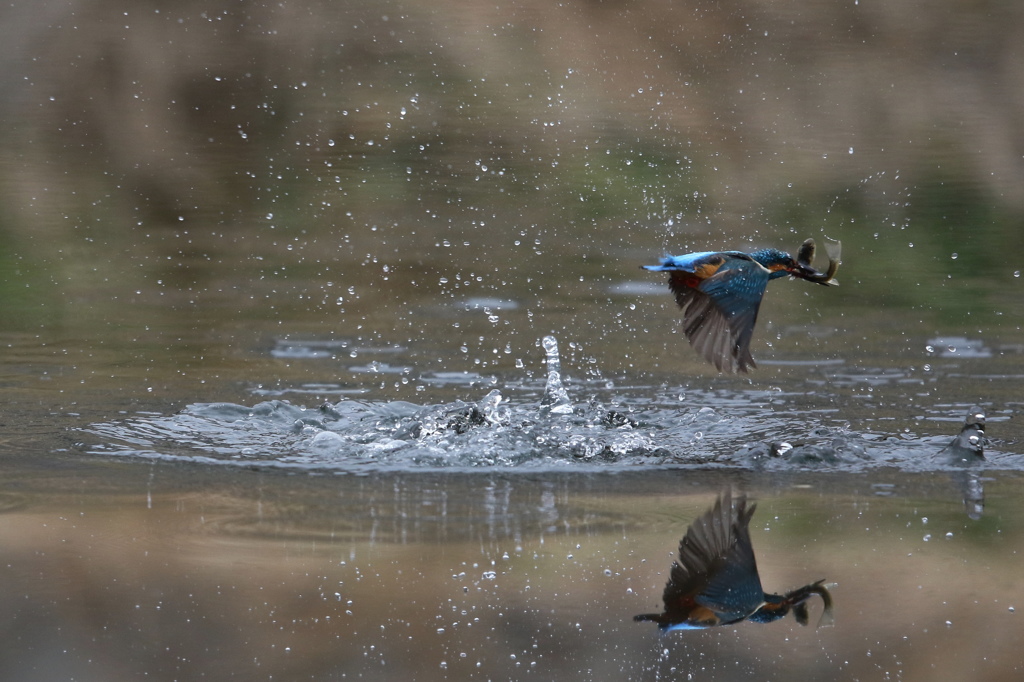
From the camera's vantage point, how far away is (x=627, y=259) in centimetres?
731

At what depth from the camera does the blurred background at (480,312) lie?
9.39 feet

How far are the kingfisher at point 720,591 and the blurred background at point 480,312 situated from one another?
0.05 m

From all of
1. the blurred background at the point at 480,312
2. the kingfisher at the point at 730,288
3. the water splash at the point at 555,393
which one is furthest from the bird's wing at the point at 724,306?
the water splash at the point at 555,393

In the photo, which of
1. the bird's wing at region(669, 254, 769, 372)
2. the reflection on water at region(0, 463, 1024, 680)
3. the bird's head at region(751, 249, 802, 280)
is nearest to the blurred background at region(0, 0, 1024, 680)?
the reflection on water at region(0, 463, 1024, 680)

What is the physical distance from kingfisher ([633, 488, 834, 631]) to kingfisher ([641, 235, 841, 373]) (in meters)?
0.88

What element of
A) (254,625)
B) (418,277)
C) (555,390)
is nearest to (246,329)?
(418,277)

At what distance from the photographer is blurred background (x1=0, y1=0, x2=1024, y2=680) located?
2.86 meters

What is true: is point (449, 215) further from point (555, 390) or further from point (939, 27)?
point (939, 27)

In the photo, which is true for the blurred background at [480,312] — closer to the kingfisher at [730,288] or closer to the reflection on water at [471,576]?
the reflection on water at [471,576]

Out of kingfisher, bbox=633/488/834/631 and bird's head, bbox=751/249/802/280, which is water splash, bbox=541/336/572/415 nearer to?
bird's head, bbox=751/249/802/280

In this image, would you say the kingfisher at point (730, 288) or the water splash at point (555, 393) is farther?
the water splash at point (555, 393)

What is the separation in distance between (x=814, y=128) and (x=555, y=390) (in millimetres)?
5637

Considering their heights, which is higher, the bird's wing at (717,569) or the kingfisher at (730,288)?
the kingfisher at (730,288)

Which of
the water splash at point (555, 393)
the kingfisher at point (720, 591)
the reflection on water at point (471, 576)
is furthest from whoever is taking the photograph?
the water splash at point (555, 393)
